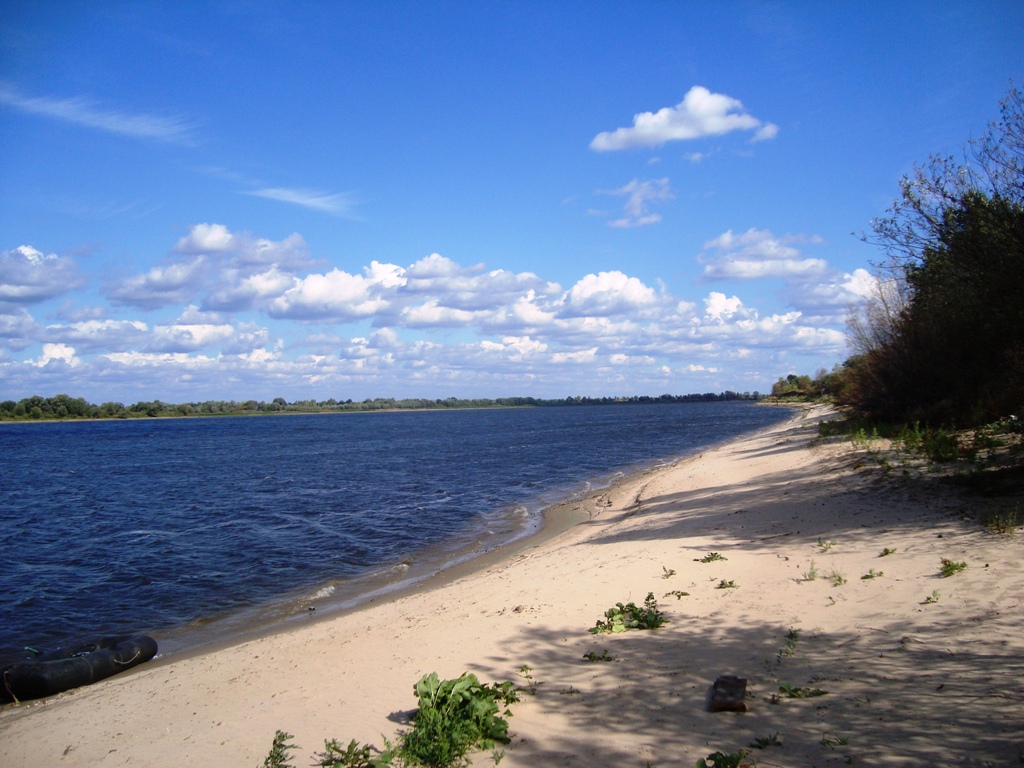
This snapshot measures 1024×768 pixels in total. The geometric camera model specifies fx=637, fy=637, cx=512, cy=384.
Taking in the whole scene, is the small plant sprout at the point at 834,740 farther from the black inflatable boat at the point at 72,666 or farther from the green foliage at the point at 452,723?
the black inflatable boat at the point at 72,666

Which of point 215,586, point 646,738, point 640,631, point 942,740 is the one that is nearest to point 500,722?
point 646,738

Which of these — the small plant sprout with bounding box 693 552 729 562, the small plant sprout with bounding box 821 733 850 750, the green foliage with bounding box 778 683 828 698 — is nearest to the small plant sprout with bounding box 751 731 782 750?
the small plant sprout with bounding box 821 733 850 750

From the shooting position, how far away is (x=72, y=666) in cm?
1007

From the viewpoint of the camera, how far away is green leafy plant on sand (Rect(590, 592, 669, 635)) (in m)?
7.76

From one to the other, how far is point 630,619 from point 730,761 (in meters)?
3.56

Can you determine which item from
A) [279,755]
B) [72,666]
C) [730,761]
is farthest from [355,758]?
[72,666]

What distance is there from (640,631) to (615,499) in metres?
16.5

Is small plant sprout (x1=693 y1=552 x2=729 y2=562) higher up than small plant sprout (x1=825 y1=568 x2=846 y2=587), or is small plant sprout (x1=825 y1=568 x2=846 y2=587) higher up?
small plant sprout (x1=825 y1=568 x2=846 y2=587)

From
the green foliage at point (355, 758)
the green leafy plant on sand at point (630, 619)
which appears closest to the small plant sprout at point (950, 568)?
the green leafy plant on sand at point (630, 619)

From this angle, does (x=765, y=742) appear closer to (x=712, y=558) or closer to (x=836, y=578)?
(x=836, y=578)

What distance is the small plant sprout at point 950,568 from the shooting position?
7.94 m

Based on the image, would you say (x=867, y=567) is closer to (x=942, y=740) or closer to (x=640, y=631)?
(x=640, y=631)

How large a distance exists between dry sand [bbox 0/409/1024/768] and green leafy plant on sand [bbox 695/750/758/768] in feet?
0.76

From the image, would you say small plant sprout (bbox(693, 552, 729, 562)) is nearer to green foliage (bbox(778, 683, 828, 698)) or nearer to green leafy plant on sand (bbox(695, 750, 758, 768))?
green foliage (bbox(778, 683, 828, 698))
